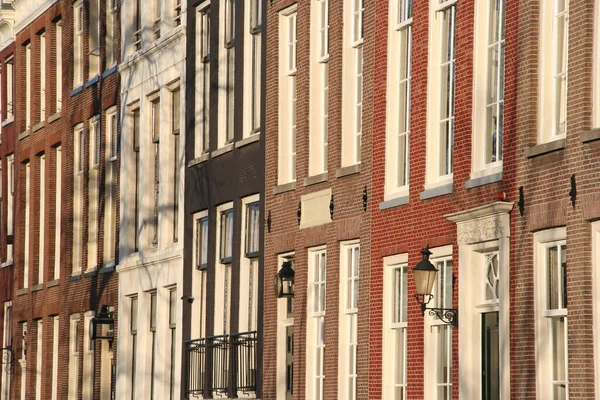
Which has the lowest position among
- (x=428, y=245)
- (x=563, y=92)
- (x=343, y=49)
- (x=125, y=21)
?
(x=428, y=245)

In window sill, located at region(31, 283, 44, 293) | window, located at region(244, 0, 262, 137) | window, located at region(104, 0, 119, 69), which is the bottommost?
window sill, located at region(31, 283, 44, 293)

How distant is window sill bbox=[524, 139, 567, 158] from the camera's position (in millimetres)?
18047

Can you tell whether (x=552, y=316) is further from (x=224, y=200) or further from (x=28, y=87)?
(x=28, y=87)

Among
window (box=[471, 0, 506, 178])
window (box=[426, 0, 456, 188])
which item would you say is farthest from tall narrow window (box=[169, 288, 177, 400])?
window (box=[471, 0, 506, 178])

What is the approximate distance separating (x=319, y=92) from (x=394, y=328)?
14.8 ft

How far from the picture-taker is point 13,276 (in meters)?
43.5

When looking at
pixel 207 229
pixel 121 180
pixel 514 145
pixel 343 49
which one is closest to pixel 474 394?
pixel 514 145

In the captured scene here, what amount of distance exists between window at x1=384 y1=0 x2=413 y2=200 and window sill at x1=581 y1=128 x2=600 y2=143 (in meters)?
5.08

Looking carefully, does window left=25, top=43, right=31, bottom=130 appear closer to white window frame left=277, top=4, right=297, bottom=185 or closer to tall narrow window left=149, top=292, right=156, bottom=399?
tall narrow window left=149, top=292, right=156, bottom=399

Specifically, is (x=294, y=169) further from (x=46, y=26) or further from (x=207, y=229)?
(x=46, y=26)

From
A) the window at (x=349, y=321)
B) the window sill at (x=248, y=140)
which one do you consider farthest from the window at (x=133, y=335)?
the window at (x=349, y=321)

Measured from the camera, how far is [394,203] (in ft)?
73.5

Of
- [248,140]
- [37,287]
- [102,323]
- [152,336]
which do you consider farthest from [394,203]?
[37,287]

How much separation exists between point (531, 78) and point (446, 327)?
382 centimetres
